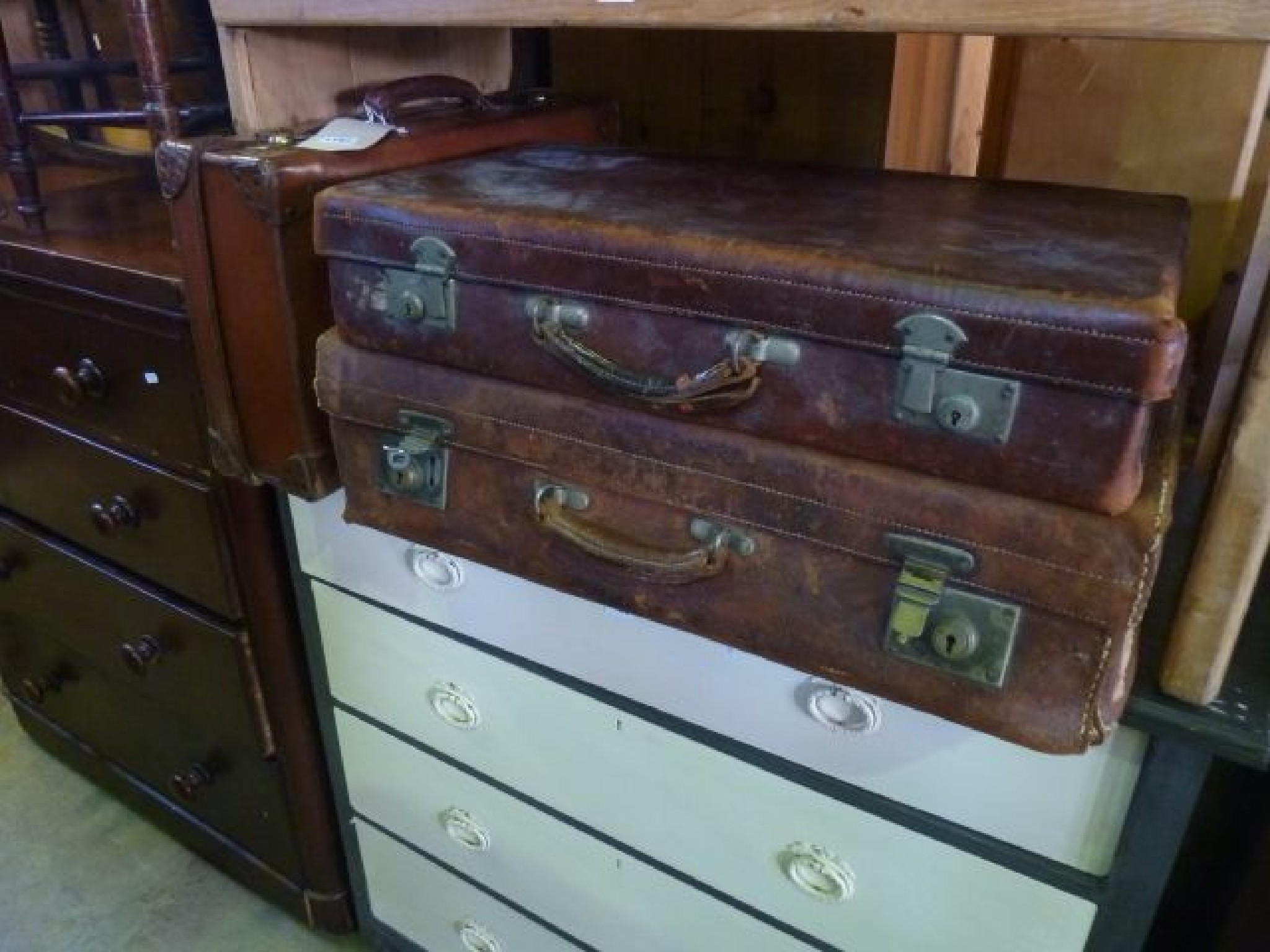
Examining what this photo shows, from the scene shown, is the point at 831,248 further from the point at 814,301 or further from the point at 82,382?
the point at 82,382

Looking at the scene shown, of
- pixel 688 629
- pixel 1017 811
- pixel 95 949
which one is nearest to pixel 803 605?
pixel 688 629

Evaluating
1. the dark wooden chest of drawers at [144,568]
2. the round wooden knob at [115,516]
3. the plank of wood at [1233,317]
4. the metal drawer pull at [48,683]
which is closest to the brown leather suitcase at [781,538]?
the plank of wood at [1233,317]

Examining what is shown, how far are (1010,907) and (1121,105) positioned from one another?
2.95 feet

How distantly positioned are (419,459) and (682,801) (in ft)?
1.23

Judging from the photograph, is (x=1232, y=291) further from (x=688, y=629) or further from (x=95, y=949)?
(x=95, y=949)

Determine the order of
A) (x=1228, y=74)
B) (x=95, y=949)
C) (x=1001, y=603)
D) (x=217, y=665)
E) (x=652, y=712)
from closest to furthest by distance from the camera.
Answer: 1. (x=1001, y=603)
2. (x=652, y=712)
3. (x=1228, y=74)
4. (x=217, y=665)
5. (x=95, y=949)

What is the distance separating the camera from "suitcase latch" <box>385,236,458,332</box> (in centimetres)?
71

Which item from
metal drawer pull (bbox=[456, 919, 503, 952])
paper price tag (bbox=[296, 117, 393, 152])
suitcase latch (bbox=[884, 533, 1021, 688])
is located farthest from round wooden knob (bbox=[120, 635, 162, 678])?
suitcase latch (bbox=[884, 533, 1021, 688])

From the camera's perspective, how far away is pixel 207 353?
91 centimetres

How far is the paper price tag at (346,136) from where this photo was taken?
831mm

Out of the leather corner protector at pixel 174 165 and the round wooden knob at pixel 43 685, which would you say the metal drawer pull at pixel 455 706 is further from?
the round wooden knob at pixel 43 685

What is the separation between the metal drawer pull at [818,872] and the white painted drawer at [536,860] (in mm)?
73

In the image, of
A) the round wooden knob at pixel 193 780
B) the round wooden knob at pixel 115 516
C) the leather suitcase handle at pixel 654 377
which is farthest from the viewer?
the round wooden knob at pixel 193 780

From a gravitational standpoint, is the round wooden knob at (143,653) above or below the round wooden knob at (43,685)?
above
